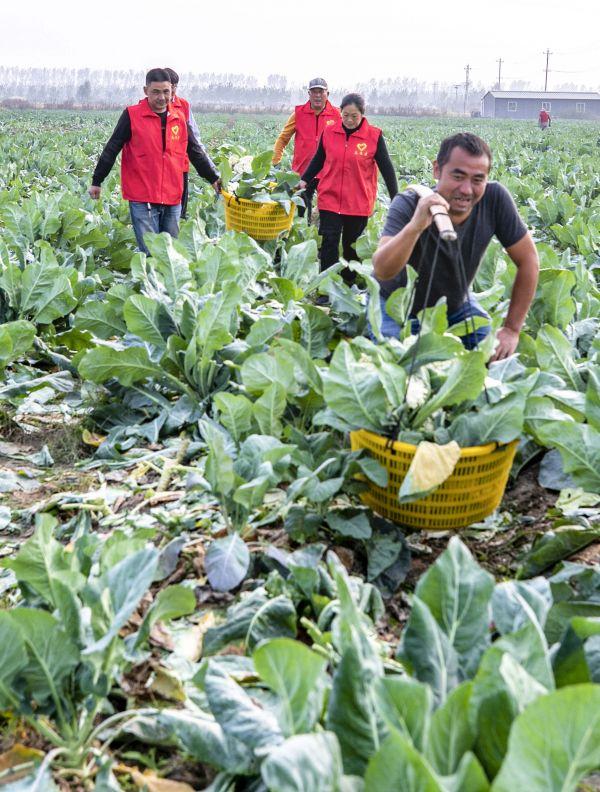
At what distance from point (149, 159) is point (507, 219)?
359cm

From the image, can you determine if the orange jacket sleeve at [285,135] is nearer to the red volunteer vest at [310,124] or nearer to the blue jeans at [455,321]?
the red volunteer vest at [310,124]

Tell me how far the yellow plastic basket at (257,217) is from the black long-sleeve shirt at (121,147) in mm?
369

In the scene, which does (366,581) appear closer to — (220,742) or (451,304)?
(220,742)

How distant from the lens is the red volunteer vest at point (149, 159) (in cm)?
634

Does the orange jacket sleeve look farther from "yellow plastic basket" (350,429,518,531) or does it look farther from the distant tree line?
the distant tree line

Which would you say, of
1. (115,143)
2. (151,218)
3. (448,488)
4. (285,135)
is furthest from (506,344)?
(285,135)

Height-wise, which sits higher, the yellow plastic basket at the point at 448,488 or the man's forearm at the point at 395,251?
the man's forearm at the point at 395,251

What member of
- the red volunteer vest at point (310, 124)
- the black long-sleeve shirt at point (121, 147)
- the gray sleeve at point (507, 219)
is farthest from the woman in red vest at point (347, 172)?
the gray sleeve at point (507, 219)

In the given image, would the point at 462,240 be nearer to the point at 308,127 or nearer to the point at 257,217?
the point at 257,217

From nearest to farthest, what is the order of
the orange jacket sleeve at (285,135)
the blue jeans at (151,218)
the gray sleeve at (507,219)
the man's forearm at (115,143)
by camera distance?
the gray sleeve at (507,219) → the man's forearm at (115,143) → the blue jeans at (151,218) → the orange jacket sleeve at (285,135)

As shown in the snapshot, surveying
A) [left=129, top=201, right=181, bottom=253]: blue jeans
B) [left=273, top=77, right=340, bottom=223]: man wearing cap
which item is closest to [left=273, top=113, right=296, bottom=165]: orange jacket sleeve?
[left=273, top=77, right=340, bottom=223]: man wearing cap

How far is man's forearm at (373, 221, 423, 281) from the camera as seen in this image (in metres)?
3.03

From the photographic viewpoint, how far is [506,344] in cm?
356

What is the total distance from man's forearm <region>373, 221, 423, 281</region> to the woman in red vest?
340cm
